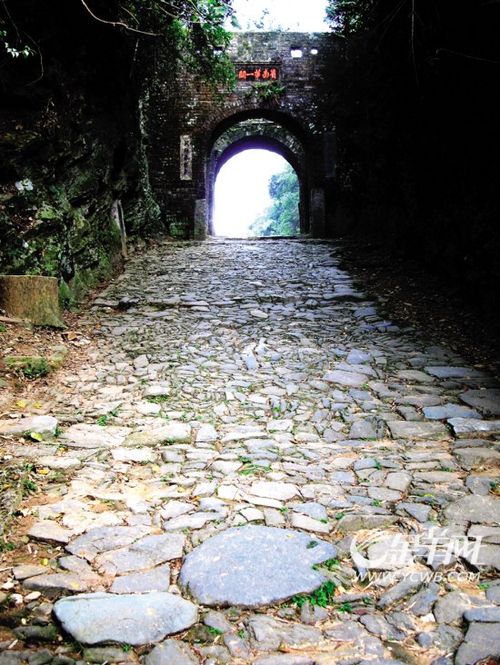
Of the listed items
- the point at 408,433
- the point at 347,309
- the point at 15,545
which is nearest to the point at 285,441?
the point at 408,433

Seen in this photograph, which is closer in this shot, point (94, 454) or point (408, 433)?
point (94, 454)

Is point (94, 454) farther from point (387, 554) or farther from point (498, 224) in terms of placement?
point (498, 224)

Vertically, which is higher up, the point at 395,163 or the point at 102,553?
the point at 395,163

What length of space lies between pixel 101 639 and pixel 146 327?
14.4ft

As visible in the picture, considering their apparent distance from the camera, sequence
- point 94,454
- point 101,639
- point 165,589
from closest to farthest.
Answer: point 101,639, point 165,589, point 94,454

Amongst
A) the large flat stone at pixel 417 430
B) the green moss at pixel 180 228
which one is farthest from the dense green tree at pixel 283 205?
the large flat stone at pixel 417 430

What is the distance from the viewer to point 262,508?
7.70ft

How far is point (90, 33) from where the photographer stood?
6.53m

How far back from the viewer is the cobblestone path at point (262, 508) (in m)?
1.56

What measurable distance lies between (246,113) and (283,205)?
43.2 ft

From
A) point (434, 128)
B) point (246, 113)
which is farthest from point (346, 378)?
point (246, 113)

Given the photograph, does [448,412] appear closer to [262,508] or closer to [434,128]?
[262,508]

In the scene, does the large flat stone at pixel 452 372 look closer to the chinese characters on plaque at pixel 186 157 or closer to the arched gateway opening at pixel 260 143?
the chinese characters on plaque at pixel 186 157

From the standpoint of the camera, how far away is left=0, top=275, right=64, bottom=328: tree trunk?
4.77m
